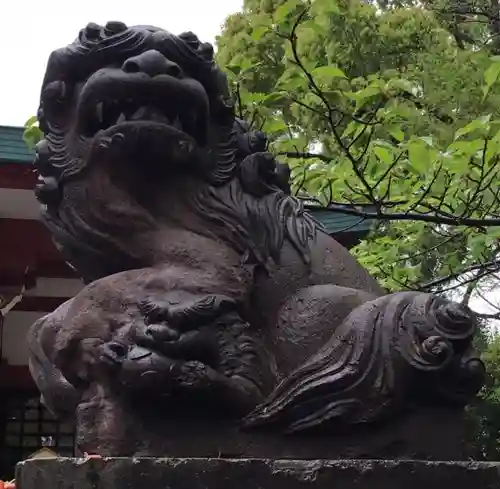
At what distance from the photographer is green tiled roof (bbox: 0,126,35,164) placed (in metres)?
4.96

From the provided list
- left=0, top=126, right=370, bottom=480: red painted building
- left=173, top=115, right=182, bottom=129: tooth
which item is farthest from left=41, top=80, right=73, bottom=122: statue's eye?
left=0, top=126, right=370, bottom=480: red painted building

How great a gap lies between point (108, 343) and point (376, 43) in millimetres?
4937

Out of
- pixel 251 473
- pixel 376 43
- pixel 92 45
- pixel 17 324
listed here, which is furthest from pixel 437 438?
pixel 17 324

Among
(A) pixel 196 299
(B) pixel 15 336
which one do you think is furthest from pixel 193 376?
(B) pixel 15 336

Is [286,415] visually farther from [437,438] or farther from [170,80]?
[170,80]

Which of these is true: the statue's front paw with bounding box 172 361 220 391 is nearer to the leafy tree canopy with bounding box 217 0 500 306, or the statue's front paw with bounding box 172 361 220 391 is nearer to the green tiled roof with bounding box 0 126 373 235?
the leafy tree canopy with bounding box 217 0 500 306

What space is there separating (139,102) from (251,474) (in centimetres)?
83

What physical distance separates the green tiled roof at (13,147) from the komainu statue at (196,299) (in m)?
3.19

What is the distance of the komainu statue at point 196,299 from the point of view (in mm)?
1572

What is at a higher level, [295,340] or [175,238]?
[175,238]

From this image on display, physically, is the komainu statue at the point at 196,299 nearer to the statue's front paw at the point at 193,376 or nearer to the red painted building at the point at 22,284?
the statue's front paw at the point at 193,376

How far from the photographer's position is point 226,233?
1.81 meters

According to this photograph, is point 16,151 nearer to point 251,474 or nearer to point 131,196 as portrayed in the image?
point 131,196

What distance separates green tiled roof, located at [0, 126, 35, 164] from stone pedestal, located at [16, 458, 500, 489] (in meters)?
3.70
